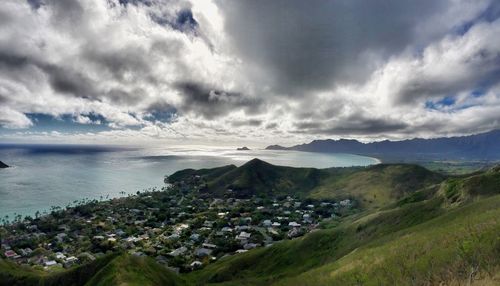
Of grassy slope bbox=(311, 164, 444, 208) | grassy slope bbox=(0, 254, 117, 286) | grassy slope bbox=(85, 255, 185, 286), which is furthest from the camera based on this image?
grassy slope bbox=(311, 164, 444, 208)

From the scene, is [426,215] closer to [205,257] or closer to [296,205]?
[205,257]

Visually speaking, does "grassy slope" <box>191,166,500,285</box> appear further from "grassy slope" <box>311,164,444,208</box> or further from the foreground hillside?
"grassy slope" <box>311,164,444,208</box>

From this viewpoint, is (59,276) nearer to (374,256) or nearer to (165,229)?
(374,256)

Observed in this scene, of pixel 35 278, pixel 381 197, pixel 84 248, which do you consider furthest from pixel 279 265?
pixel 381 197

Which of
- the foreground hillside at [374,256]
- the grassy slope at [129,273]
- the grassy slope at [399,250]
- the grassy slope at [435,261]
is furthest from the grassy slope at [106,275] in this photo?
the grassy slope at [435,261]

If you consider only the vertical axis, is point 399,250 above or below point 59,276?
above

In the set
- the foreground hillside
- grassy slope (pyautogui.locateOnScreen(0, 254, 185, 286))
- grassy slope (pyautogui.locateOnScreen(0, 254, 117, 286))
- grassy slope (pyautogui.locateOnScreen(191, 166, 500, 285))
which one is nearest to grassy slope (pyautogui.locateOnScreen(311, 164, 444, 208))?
the foreground hillside

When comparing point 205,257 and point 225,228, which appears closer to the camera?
point 205,257

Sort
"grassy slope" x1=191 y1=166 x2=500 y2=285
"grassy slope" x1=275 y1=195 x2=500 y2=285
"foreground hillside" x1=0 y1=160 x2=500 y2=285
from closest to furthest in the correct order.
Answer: "grassy slope" x1=275 y1=195 x2=500 y2=285 → "grassy slope" x1=191 y1=166 x2=500 y2=285 → "foreground hillside" x1=0 y1=160 x2=500 y2=285

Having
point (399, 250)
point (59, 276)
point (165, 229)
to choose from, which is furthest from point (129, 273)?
point (165, 229)
